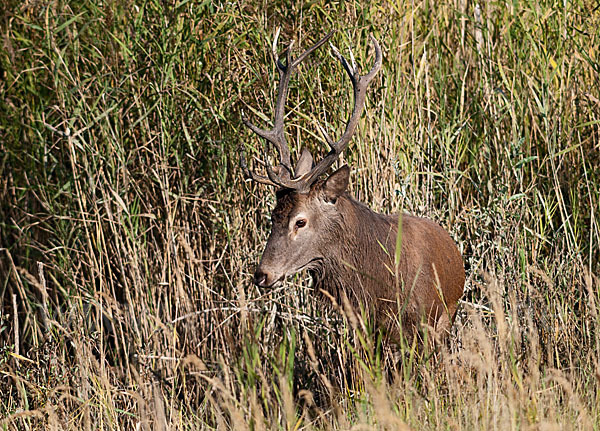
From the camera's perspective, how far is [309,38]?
17.0 feet

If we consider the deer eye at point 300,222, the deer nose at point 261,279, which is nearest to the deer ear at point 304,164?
the deer eye at point 300,222

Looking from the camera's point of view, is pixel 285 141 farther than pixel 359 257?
Yes

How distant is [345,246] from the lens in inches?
166

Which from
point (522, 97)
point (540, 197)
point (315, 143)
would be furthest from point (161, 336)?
point (522, 97)

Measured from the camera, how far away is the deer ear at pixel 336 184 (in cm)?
405

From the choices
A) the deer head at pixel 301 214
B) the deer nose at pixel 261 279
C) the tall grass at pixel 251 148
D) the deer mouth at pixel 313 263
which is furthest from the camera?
the tall grass at pixel 251 148

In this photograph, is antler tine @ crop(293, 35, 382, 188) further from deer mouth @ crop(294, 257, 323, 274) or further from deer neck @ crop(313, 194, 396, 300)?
deer mouth @ crop(294, 257, 323, 274)

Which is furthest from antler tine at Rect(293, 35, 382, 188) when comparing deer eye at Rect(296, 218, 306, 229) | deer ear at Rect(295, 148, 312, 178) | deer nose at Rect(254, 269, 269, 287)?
deer nose at Rect(254, 269, 269, 287)

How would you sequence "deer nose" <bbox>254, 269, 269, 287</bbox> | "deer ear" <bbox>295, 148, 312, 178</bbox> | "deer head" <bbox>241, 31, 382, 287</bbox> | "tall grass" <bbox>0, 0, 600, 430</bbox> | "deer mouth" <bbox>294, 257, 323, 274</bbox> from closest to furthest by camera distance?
"deer nose" <bbox>254, 269, 269, 287</bbox> → "deer head" <bbox>241, 31, 382, 287</bbox> → "deer mouth" <bbox>294, 257, 323, 274</bbox> → "deer ear" <bbox>295, 148, 312, 178</bbox> → "tall grass" <bbox>0, 0, 600, 430</bbox>

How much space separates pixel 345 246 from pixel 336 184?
0.33m

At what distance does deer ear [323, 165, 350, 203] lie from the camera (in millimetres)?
4047

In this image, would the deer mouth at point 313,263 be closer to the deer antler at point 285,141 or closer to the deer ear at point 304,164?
the deer antler at point 285,141

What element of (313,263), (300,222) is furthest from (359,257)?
(300,222)

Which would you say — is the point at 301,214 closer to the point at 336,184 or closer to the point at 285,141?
the point at 336,184
